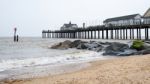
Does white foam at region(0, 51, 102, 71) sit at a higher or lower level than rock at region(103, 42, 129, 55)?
lower

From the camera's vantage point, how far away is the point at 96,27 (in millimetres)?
69250

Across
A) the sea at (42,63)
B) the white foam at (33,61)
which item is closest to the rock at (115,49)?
the sea at (42,63)

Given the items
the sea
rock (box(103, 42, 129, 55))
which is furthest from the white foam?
rock (box(103, 42, 129, 55))

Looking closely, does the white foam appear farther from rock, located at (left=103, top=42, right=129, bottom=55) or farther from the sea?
rock, located at (left=103, top=42, right=129, bottom=55)

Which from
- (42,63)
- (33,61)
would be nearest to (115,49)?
(33,61)

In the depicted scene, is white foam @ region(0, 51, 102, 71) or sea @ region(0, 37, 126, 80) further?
white foam @ region(0, 51, 102, 71)

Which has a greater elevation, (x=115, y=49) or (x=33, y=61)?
(x=115, y=49)

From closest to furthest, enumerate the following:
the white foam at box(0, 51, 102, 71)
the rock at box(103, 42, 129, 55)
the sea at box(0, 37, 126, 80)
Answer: the sea at box(0, 37, 126, 80)
the white foam at box(0, 51, 102, 71)
the rock at box(103, 42, 129, 55)

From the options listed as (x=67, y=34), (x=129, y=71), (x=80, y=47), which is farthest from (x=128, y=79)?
(x=67, y=34)

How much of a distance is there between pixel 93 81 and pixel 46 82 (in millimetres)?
1535

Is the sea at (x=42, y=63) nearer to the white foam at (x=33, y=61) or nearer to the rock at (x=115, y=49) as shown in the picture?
the white foam at (x=33, y=61)

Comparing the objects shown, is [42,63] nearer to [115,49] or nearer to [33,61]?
[33,61]

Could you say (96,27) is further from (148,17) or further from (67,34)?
(67,34)

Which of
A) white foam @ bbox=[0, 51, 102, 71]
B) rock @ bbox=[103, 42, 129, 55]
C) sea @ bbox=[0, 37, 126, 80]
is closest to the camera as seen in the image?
sea @ bbox=[0, 37, 126, 80]
